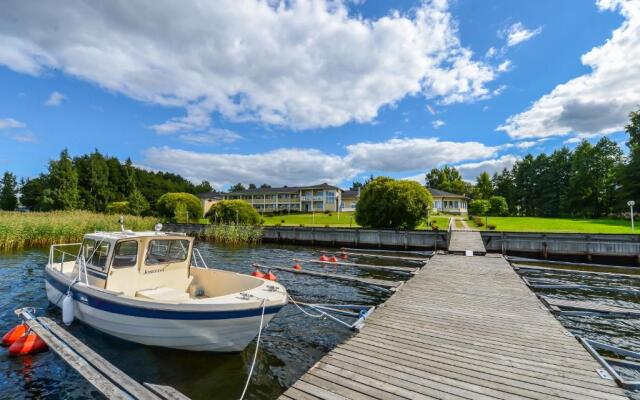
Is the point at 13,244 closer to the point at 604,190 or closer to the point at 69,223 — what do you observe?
the point at 69,223

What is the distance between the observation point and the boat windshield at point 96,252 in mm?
8141

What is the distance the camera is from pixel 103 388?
475cm

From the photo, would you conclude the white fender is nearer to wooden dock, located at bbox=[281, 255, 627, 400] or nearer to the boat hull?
the boat hull

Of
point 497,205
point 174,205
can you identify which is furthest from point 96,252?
point 497,205

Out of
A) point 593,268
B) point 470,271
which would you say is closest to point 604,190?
point 593,268

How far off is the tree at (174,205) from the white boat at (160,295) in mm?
37252

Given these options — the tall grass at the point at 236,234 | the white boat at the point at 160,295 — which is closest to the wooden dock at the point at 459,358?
the white boat at the point at 160,295

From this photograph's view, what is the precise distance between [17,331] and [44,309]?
3.08m

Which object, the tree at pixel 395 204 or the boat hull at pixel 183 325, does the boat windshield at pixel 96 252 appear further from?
the tree at pixel 395 204

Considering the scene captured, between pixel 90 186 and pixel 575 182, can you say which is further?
pixel 90 186

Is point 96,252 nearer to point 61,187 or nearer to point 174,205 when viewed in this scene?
point 174,205

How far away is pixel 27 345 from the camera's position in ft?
23.7

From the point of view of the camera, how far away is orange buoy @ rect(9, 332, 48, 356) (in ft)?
23.4

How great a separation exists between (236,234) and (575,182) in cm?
6190
